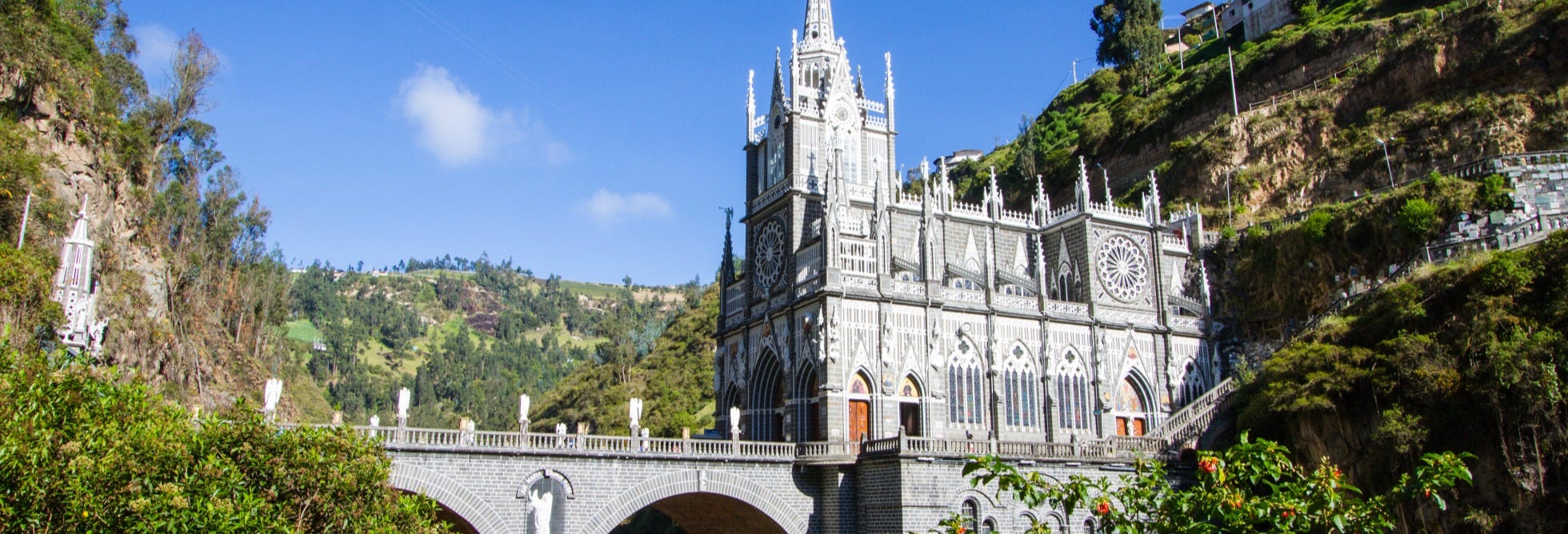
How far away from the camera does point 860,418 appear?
37969mm

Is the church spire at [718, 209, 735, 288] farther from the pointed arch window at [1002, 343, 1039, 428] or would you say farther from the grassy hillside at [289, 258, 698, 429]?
Result: the grassy hillside at [289, 258, 698, 429]

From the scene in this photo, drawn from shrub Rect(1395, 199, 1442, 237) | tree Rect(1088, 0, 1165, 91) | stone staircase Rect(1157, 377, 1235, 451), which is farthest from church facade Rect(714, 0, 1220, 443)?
tree Rect(1088, 0, 1165, 91)

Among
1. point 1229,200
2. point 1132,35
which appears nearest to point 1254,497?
point 1229,200

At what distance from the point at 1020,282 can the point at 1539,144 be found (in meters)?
22.1

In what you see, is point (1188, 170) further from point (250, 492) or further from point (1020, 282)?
point (250, 492)

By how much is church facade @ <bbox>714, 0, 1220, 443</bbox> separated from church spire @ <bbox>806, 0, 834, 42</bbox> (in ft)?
0.27

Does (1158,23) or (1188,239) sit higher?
(1158,23)

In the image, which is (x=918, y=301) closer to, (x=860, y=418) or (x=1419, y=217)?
(x=860, y=418)

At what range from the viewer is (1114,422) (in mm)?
42281

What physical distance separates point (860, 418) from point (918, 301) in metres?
4.62

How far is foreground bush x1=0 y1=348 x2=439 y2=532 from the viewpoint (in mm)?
16641

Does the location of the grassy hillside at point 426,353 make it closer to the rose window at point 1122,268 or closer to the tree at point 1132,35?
the tree at point 1132,35

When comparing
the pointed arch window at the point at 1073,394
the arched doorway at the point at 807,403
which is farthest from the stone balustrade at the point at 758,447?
the pointed arch window at the point at 1073,394

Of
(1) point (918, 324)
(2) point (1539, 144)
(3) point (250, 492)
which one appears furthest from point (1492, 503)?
(3) point (250, 492)
